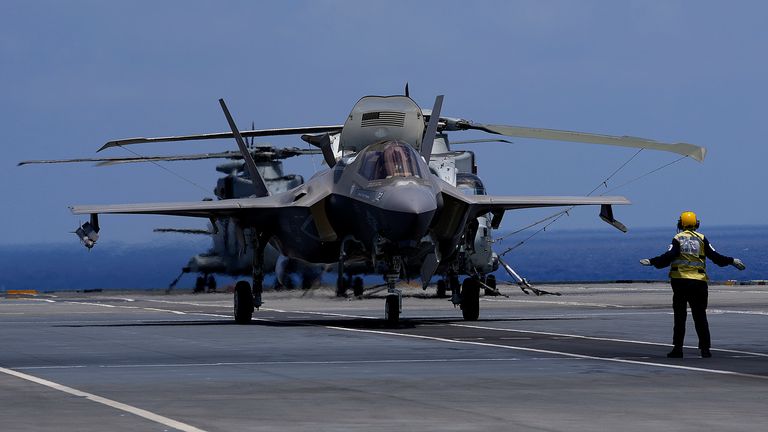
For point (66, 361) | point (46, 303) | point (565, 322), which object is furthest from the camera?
point (46, 303)

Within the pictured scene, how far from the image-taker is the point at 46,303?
48.8 metres

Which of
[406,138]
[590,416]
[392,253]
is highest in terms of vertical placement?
[406,138]

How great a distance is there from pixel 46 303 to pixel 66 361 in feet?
95.3

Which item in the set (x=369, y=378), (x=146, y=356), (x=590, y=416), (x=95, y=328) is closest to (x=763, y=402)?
(x=590, y=416)

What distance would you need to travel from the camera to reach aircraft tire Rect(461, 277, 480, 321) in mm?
32438

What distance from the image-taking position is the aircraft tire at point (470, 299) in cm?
3244

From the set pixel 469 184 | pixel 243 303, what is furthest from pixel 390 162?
pixel 469 184

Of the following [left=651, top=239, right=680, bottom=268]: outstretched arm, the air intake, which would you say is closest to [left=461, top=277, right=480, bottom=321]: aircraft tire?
the air intake

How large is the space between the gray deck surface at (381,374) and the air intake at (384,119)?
4.03 metres

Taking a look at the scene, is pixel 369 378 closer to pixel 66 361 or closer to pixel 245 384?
pixel 245 384

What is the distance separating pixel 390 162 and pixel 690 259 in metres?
8.48

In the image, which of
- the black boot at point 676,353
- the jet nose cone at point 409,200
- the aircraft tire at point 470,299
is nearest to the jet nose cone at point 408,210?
the jet nose cone at point 409,200

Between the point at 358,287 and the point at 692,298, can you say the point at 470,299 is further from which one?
the point at 358,287

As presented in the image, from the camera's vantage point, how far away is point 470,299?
32.4 meters
